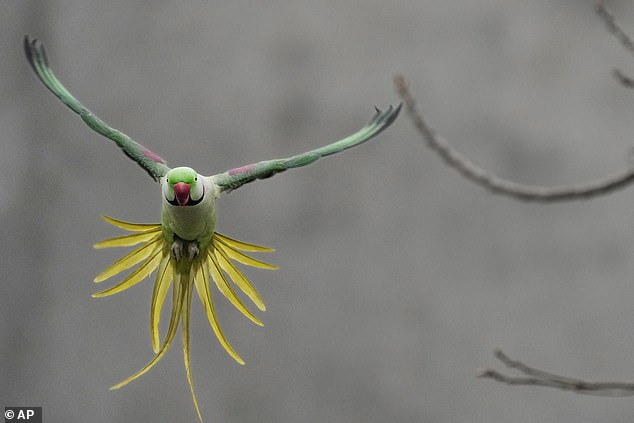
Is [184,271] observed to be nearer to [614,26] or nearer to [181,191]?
[181,191]

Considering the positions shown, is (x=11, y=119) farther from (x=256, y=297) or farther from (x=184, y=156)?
(x=256, y=297)

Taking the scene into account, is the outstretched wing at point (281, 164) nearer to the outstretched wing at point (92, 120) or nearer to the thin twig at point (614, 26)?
the outstretched wing at point (92, 120)

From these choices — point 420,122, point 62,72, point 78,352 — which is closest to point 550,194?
point 420,122

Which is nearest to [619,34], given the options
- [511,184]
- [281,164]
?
[511,184]

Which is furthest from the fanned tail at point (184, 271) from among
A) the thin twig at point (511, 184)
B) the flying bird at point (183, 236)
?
the thin twig at point (511, 184)

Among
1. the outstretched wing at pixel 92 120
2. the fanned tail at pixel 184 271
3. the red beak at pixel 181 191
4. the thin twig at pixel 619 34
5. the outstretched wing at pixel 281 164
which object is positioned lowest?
the fanned tail at pixel 184 271

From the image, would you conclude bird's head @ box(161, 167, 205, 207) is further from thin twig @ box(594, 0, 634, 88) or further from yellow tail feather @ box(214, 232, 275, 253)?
thin twig @ box(594, 0, 634, 88)
